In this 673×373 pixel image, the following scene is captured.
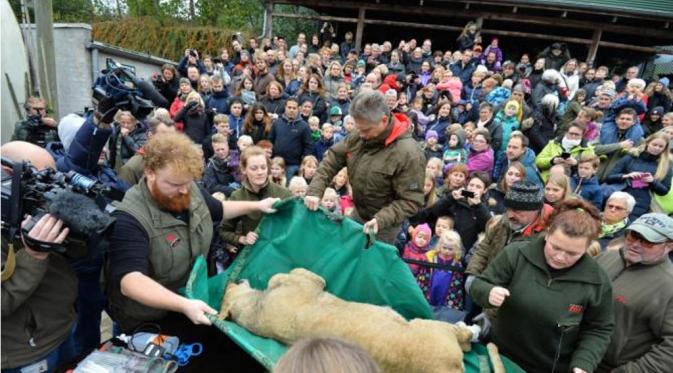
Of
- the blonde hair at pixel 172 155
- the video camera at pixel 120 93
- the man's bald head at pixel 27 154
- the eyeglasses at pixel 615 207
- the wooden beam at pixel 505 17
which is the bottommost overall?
the eyeglasses at pixel 615 207

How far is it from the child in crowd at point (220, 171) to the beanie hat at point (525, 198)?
3.41m

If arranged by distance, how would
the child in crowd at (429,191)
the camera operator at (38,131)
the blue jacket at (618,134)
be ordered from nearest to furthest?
the camera operator at (38,131), the child in crowd at (429,191), the blue jacket at (618,134)

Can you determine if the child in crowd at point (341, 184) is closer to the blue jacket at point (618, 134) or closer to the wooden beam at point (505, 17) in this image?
the blue jacket at point (618, 134)

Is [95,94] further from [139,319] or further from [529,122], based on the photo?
[529,122]

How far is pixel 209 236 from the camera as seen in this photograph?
8.48ft

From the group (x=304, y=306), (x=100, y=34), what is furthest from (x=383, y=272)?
(x=100, y=34)

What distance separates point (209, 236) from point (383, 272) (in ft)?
3.59

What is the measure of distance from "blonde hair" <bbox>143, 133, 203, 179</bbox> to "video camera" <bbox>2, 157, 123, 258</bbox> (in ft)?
1.24

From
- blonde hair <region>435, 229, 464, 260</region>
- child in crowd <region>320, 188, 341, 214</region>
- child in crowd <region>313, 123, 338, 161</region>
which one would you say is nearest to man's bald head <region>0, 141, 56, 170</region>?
child in crowd <region>320, 188, 341, 214</region>

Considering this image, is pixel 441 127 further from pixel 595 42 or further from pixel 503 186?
pixel 595 42

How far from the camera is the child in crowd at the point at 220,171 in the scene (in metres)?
5.41

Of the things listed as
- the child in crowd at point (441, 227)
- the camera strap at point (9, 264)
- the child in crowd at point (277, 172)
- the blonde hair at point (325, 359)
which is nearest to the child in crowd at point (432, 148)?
the child in crowd at point (441, 227)

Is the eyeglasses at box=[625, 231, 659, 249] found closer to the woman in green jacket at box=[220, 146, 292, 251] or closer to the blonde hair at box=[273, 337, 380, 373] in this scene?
the blonde hair at box=[273, 337, 380, 373]

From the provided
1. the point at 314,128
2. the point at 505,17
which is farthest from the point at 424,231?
the point at 505,17
